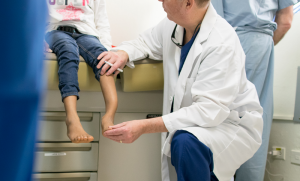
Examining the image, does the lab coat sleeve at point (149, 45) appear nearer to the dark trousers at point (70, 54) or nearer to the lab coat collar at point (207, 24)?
the dark trousers at point (70, 54)

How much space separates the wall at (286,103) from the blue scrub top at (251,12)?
0.99ft

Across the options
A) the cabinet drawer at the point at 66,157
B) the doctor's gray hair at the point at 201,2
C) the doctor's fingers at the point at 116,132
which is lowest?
the cabinet drawer at the point at 66,157

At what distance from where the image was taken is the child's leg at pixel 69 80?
0.98 meters

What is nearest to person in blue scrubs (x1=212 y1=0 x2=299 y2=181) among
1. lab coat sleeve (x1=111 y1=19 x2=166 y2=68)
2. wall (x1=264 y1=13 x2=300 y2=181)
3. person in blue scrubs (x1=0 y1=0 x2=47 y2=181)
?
wall (x1=264 y1=13 x2=300 y2=181)

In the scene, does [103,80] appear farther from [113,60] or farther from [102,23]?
[102,23]

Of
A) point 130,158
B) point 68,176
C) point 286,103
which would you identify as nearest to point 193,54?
point 130,158

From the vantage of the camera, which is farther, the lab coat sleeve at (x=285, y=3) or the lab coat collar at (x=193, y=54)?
the lab coat sleeve at (x=285, y=3)

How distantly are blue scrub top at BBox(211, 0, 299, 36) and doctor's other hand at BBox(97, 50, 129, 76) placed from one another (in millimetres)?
626

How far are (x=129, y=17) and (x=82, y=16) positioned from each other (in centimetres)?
58

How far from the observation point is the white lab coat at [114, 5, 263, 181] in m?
0.91

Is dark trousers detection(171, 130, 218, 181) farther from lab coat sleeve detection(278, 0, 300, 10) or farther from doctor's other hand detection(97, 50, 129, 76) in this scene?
lab coat sleeve detection(278, 0, 300, 10)

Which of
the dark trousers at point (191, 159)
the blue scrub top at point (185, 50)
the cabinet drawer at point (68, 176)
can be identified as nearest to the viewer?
the dark trousers at point (191, 159)

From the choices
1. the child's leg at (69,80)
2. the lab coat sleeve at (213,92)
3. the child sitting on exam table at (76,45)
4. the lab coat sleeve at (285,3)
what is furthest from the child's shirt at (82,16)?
the lab coat sleeve at (285,3)

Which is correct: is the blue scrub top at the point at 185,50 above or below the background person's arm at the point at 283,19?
below
